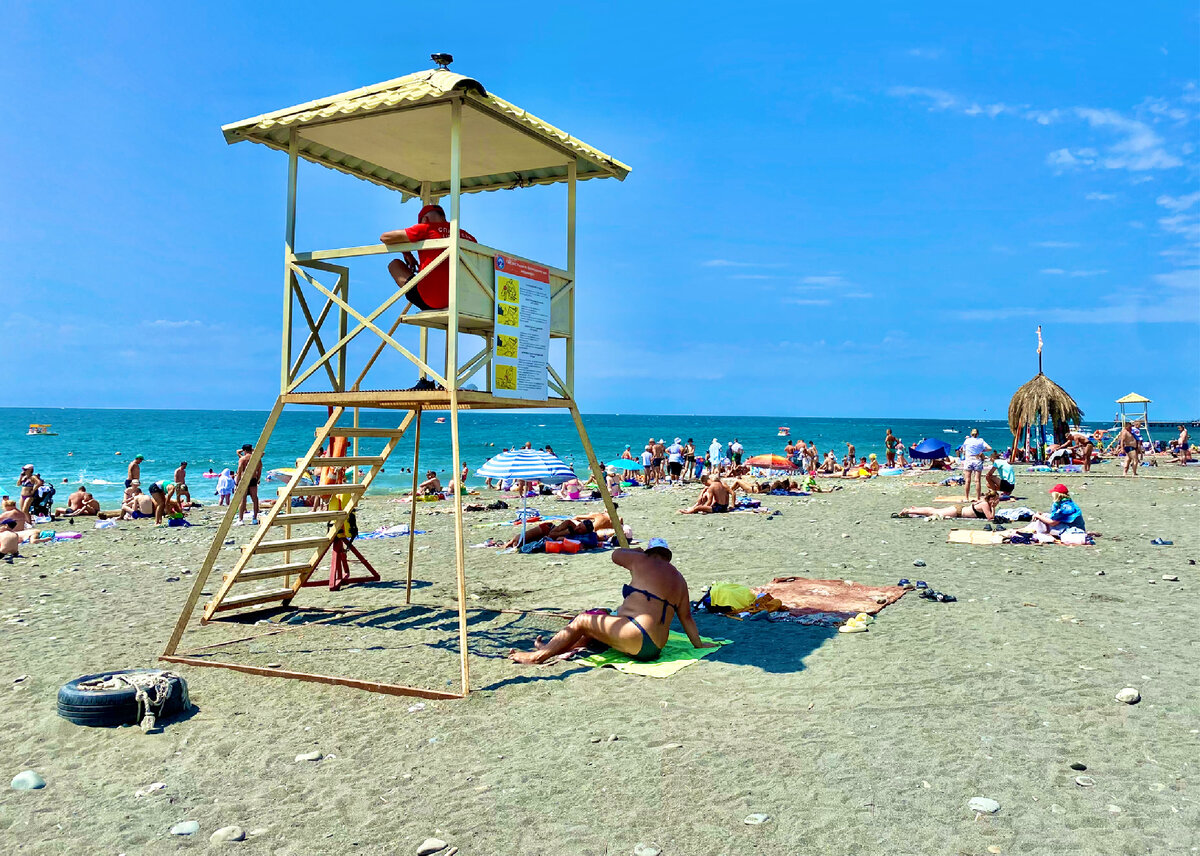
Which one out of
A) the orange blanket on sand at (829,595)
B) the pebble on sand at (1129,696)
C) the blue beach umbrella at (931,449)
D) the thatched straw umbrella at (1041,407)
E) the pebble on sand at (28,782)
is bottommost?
the pebble on sand at (28,782)

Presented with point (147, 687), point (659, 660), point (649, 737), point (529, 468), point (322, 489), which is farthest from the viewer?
point (529, 468)

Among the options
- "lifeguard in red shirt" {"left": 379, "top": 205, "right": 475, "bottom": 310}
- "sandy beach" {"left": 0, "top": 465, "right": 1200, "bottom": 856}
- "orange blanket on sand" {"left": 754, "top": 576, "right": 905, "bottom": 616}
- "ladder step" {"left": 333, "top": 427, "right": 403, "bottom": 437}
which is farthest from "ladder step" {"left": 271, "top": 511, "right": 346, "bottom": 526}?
"orange blanket on sand" {"left": 754, "top": 576, "right": 905, "bottom": 616}

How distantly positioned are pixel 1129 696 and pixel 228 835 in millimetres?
6362

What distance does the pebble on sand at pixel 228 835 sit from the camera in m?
4.40

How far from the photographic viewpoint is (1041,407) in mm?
38656

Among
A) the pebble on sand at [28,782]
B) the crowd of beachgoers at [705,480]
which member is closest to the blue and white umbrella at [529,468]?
the crowd of beachgoers at [705,480]

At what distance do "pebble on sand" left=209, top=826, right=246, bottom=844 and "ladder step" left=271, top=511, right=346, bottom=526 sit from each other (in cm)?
447

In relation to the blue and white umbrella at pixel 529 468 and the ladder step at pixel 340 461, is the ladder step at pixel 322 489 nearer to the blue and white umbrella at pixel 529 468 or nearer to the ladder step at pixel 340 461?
the ladder step at pixel 340 461

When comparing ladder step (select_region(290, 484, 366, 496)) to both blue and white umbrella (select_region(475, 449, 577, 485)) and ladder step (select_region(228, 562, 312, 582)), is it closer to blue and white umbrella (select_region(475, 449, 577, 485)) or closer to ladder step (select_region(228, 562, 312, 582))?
ladder step (select_region(228, 562, 312, 582))

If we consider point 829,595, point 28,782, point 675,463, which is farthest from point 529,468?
point 675,463

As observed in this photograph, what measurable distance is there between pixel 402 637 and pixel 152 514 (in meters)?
17.5

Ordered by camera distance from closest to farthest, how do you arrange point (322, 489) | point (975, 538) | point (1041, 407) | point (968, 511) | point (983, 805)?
point (983, 805) → point (322, 489) → point (975, 538) → point (968, 511) → point (1041, 407)

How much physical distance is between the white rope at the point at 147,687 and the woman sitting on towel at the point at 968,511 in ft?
52.5

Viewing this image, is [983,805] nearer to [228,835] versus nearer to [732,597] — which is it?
[228,835]
